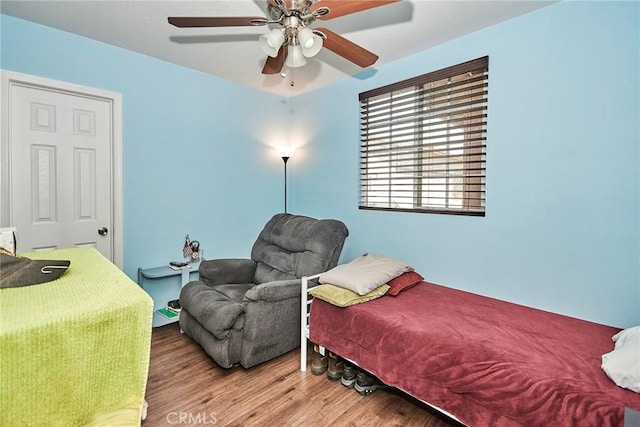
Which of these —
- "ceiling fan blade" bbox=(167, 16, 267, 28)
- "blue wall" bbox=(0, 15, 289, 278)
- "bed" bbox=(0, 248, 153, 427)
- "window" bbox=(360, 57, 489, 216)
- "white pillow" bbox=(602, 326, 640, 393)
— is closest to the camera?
"bed" bbox=(0, 248, 153, 427)

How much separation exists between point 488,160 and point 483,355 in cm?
138

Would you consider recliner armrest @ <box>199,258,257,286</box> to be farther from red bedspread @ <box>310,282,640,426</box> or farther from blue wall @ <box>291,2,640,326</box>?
blue wall @ <box>291,2,640,326</box>

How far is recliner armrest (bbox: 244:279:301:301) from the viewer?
7.04 ft

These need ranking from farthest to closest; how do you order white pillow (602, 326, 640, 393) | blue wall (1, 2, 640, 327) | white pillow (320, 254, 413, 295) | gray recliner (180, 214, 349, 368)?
gray recliner (180, 214, 349, 368) → white pillow (320, 254, 413, 295) → blue wall (1, 2, 640, 327) → white pillow (602, 326, 640, 393)

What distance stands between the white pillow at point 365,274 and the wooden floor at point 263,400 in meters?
0.66

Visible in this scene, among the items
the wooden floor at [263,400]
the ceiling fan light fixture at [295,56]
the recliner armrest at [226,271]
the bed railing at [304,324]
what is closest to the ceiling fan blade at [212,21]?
the ceiling fan light fixture at [295,56]

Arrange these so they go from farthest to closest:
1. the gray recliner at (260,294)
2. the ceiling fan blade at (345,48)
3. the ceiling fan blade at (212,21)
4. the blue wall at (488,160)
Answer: the gray recliner at (260,294)
the blue wall at (488,160)
the ceiling fan blade at (345,48)
the ceiling fan blade at (212,21)

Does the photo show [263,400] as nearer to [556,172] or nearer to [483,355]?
[483,355]

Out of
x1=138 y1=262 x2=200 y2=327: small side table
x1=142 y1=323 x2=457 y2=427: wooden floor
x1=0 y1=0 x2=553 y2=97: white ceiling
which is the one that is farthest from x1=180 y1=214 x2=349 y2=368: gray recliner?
x1=0 y1=0 x2=553 y2=97: white ceiling

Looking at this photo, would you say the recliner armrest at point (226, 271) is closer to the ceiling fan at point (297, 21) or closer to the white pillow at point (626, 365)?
the ceiling fan at point (297, 21)

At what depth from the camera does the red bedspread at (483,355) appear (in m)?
1.17

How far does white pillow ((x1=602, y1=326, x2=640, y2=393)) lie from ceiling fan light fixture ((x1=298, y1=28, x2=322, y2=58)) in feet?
6.11

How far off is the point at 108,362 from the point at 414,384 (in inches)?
55.2

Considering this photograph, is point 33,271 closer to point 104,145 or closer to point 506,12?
point 104,145
